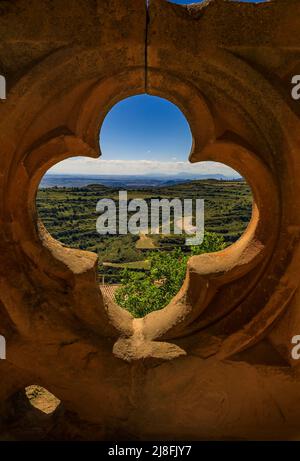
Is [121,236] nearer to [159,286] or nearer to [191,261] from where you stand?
[159,286]

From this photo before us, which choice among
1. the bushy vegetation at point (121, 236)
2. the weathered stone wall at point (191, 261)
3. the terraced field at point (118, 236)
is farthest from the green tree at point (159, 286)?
the terraced field at point (118, 236)

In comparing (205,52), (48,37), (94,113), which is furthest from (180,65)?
(48,37)

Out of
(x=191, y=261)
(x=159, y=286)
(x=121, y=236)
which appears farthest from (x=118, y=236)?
(x=191, y=261)

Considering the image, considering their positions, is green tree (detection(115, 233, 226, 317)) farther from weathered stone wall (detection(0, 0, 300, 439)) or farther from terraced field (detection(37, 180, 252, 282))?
terraced field (detection(37, 180, 252, 282))

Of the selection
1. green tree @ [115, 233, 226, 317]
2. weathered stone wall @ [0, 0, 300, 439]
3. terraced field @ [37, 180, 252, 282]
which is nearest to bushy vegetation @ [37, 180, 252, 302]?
terraced field @ [37, 180, 252, 282]

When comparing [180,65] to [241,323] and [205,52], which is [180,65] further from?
[241,323]

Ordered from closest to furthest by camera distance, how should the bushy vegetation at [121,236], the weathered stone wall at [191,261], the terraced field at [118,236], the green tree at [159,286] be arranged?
the weathered stone wall at [191,261] < the green tree at [159,286] < the bushy vegetation at [121,236] < the terraced field at [118,236]

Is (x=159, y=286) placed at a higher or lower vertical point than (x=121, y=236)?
lower

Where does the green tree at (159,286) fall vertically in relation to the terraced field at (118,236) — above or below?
below

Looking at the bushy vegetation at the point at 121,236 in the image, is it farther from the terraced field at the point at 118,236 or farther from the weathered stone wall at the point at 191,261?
the weathered stone wall at the point at 191,261
